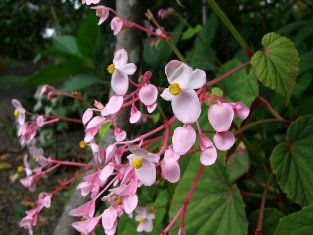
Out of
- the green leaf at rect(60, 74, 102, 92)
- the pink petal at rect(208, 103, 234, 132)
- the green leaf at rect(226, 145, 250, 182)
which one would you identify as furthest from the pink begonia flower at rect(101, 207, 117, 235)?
the green leaf at rect(60, 74, 102, 92)

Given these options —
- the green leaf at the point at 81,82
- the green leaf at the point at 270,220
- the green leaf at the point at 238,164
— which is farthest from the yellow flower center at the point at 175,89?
the green leaf at the point at 81,82

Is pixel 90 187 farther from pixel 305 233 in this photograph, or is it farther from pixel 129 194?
pixel 305 233

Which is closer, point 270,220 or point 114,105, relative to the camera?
point 114,105

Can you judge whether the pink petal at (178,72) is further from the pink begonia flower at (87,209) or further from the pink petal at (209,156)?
the pink begonia flower at (87,209)

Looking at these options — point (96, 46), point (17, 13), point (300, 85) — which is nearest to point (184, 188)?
point (300, 85)

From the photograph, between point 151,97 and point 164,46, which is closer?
point 151,97

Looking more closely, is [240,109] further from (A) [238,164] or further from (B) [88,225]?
(A) [238,164]

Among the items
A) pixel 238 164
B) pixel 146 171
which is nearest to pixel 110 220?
pixel 146 171
